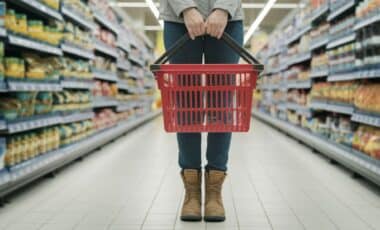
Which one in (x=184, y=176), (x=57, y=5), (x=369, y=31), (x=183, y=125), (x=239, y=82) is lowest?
(x=184, y=176)

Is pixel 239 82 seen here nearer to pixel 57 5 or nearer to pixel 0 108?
pixel 0 108

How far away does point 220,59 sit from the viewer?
2195 mm

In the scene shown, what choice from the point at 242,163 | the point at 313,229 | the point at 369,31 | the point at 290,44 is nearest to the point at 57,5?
the point at 242,163

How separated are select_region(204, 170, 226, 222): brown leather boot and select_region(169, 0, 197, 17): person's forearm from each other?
795mm

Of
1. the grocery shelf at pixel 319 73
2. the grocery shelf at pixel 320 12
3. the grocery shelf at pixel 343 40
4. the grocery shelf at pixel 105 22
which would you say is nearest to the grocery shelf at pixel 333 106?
the grocery shelf at pixel 319 73

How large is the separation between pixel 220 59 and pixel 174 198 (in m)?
1.05

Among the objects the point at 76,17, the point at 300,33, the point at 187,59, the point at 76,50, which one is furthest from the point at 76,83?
the point at 300,33

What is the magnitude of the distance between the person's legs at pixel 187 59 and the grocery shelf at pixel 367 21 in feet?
5.56

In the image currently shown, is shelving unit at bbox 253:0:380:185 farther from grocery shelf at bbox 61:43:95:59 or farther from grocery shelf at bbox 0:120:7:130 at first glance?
grocery shelf at bbox 61:43:95:59

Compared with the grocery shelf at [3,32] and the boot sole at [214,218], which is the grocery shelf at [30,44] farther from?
the boot sole at [214,218]

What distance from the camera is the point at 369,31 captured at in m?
3.65

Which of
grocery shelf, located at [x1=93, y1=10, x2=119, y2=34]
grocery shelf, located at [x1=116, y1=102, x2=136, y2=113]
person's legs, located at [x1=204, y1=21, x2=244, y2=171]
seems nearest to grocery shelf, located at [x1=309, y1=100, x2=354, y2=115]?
person's legs, located at [x1=204, y1=21, x2=244, y2=171]

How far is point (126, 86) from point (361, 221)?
6.46 m

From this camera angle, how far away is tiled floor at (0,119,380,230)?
234cm
